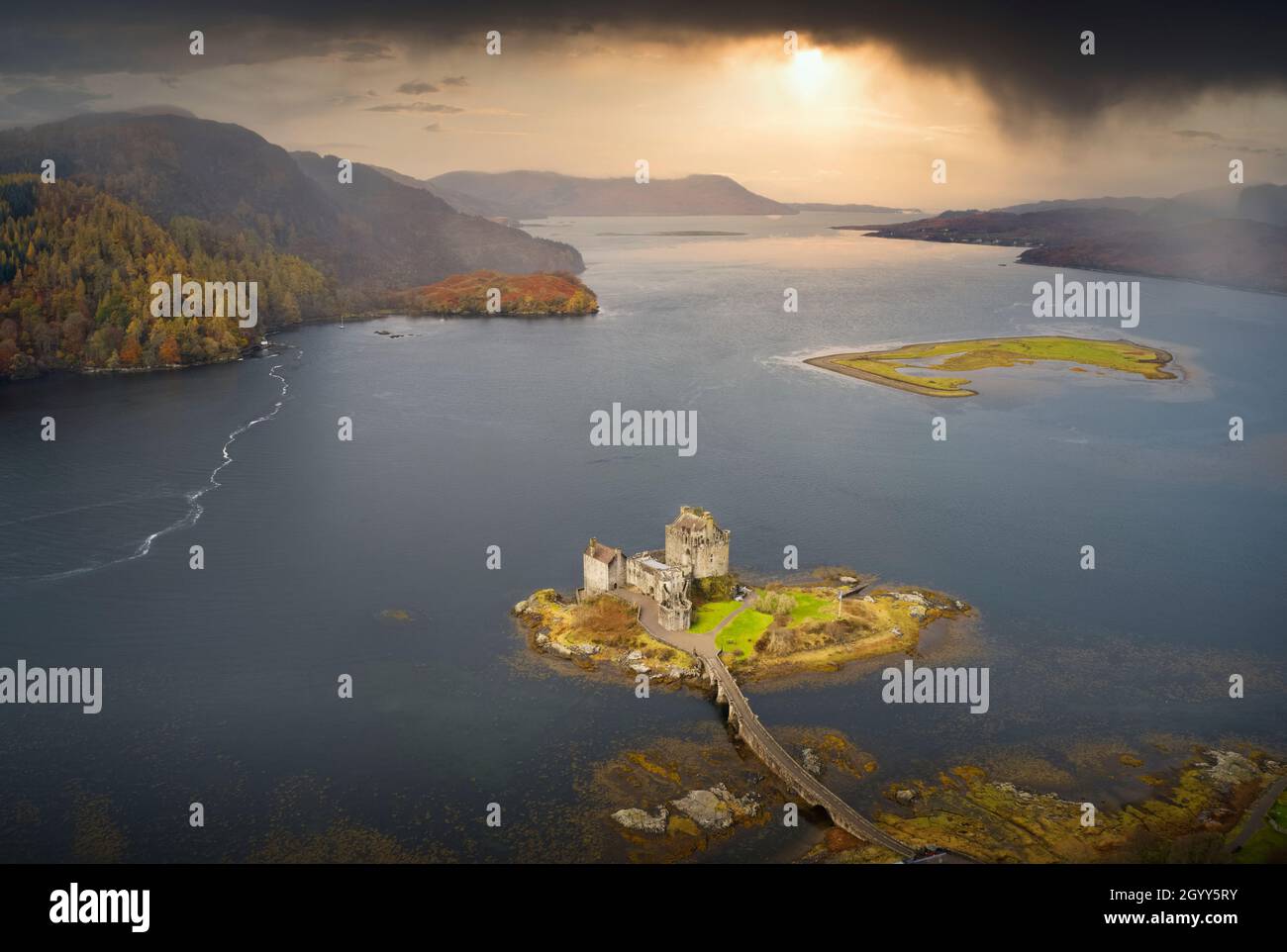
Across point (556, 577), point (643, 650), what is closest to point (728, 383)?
point (556, 577)

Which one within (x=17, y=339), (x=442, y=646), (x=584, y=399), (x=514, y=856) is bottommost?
(x=514, y=856)

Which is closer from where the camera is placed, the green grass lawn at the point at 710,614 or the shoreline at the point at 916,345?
the green grass lawn at the point at 710,614

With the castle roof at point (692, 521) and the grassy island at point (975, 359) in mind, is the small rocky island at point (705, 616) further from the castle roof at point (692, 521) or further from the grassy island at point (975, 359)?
the grassy island at point (975, 359)

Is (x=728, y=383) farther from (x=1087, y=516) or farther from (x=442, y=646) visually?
(x=442, y=646)

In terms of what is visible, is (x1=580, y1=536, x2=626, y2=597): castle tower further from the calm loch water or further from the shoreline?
the shoreline

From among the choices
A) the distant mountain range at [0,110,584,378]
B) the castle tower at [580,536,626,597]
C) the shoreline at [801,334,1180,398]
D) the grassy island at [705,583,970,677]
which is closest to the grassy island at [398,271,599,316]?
the distant mountain range at [0,110,584,378]

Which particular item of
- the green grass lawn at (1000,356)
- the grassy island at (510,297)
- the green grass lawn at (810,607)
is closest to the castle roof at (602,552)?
the green grass lawn at (810,607)

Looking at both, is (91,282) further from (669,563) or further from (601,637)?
(601,637)
